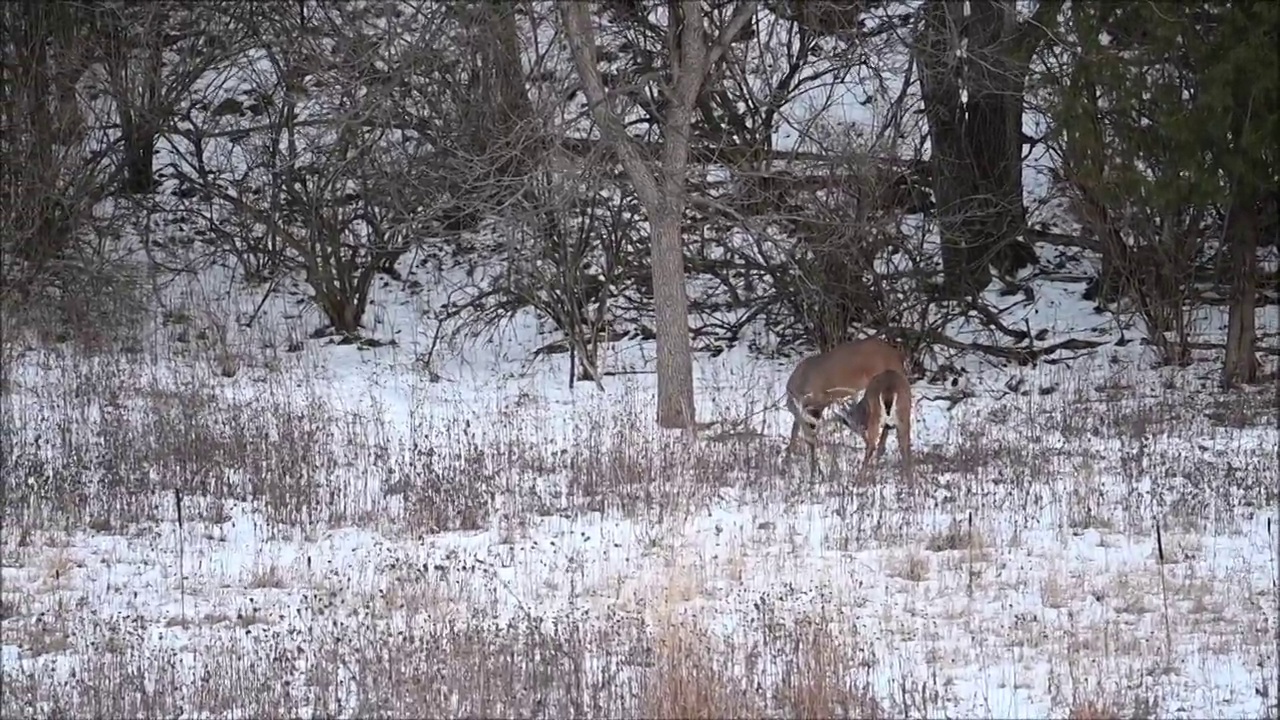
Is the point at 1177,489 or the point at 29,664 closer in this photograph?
the point at 29,664

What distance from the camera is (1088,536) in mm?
9039

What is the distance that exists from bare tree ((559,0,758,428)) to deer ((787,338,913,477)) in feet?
3.82

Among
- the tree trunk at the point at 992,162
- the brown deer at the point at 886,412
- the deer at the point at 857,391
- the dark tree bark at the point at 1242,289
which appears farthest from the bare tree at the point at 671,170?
the dark tree bark at the point at 1242,289

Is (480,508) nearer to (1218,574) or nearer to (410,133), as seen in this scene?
(1218,574)

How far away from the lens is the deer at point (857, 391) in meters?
11.2

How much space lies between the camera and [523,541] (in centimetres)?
924

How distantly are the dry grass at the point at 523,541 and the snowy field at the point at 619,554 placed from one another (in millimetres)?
27

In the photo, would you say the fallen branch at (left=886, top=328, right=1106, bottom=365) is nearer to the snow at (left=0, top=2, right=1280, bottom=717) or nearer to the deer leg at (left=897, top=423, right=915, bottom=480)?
the snow at (left=0, top=2, right=1280, bottom=717)

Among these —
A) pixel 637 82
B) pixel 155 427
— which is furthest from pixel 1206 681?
pixel 155 427

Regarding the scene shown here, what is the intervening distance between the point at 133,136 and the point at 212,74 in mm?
5662

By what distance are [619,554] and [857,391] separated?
3.63 metres

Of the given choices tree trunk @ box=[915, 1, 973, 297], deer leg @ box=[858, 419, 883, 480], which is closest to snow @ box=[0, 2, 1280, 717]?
deer leg @ box=[858, 419, 883, 480]

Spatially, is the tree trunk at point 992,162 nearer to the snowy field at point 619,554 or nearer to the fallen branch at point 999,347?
the fallen branch at point 999,347

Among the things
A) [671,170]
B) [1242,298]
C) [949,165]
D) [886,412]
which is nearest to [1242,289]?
[1242,298]
